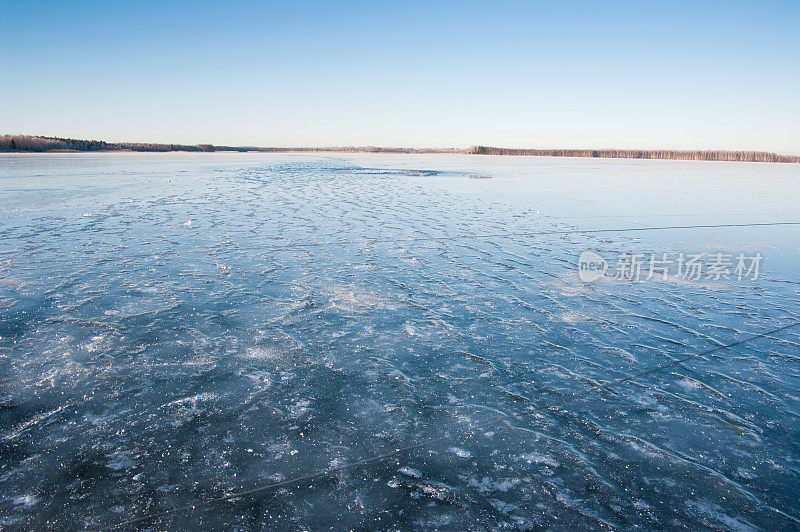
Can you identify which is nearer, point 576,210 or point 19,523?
point 19,523

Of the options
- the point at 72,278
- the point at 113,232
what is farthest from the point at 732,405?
the point at 113,232

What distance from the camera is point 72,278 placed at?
5.13m

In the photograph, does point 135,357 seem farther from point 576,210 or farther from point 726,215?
point 726,215

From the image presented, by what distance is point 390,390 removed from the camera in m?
2.96

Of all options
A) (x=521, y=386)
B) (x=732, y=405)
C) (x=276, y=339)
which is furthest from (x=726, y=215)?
(x=276, y=339)

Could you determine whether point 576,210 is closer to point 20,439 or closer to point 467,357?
point 467,357

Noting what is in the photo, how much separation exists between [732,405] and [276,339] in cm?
333

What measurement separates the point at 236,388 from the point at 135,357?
987 millimetres

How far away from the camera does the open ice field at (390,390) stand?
2.02 m

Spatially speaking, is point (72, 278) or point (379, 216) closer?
point (72, 278)

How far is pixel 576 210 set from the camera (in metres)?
11.7

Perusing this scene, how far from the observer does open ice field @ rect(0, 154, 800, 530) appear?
2.02 meters

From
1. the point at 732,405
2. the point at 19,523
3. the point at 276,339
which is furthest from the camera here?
the point at 276,339

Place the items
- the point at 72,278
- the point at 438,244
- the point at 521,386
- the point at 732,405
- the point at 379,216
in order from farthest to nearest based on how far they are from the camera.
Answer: the point at 379,216 < the point at 438,244 < the point at 72,278 < the point at 521,386 < the point at 732,405
